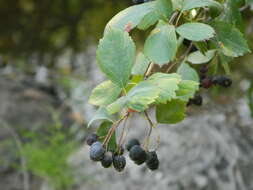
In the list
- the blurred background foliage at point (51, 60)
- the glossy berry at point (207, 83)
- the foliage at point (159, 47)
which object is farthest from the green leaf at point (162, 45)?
the blurred background foliage at point (51, 60)

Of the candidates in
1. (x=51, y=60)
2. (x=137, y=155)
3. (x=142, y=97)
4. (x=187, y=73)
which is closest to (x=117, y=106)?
(x=142, y=97)

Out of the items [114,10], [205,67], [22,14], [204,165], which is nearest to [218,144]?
[204,165]

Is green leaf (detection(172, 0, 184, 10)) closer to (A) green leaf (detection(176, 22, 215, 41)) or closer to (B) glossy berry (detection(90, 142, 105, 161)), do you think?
(A) green leaf (detection(176, 22, 215, 41))

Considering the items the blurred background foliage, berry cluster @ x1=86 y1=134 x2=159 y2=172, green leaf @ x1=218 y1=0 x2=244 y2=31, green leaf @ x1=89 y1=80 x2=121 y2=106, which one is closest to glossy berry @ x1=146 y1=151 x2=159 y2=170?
berry cluster @ x1=86 y1=134 x2=159 y2=172

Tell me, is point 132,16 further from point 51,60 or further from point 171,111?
point 51,60

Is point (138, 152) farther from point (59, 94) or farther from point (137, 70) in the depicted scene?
point (59, 94)

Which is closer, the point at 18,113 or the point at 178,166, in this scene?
the point at 178,166

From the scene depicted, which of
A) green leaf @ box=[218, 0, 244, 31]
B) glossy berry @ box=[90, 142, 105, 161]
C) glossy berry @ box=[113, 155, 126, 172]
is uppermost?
green leaf @ box=[218, 0, 244, 31]
